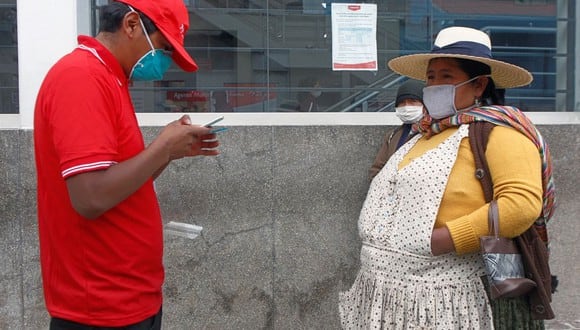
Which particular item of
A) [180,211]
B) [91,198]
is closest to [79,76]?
[91,198]

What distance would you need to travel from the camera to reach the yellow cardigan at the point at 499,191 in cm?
236

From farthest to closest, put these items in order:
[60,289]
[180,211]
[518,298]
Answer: [180,211], [518,298], [60,289]

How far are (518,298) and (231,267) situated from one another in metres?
2.33

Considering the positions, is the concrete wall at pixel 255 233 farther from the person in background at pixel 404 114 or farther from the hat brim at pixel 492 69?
the hat brim at pixel 492 69

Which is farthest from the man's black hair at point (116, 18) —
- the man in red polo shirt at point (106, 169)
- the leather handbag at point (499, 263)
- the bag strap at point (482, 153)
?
the leather handbag at point (499, 263)

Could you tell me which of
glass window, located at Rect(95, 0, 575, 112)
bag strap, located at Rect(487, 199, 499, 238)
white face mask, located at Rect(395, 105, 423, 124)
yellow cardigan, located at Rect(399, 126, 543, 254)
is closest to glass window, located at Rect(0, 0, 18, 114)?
glass window, located at Rect(95, 0, 575, 112)

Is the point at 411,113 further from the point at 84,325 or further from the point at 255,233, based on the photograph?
the point at 84,325

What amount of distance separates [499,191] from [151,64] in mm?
1260

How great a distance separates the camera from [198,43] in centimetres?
472

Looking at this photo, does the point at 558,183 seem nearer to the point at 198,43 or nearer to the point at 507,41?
the point at 507,41

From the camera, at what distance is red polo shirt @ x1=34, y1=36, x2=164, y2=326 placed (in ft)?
6.34

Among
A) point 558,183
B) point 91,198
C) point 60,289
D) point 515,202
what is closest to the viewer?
point 91,198

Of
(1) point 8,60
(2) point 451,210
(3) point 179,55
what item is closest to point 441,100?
(2) point 451,210

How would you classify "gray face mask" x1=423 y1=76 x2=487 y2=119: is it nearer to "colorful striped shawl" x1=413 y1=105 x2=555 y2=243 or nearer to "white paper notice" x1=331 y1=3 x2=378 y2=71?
"colorful striped shawl" x1=413 y1=105 x2=555 y2=243
